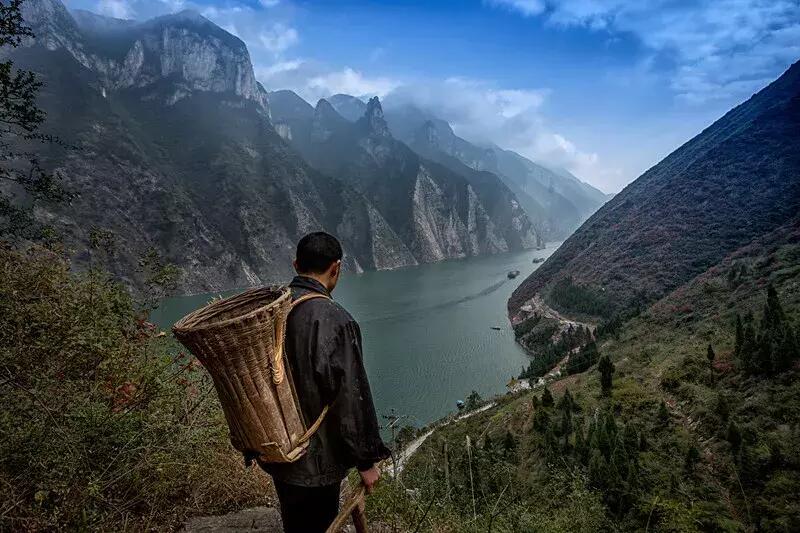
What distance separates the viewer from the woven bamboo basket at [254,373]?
1.72m

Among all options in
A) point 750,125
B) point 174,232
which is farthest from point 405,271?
point 750,125

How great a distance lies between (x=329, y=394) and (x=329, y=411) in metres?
0.09

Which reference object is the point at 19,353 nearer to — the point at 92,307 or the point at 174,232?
the point at 92,307

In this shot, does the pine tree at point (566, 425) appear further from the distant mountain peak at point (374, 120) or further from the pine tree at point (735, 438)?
the distant mountain peak at point (374, 120)

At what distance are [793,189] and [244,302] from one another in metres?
67.7

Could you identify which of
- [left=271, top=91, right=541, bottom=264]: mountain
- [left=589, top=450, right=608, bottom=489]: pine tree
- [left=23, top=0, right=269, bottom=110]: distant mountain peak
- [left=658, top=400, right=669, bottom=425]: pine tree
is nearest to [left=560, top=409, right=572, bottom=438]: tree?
[left=658, top=400, right=669, bottom=425]: pine tree

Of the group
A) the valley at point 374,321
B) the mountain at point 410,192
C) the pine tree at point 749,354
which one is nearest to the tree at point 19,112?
the valley at point 374,321

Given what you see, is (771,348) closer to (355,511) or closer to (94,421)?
(355,511)

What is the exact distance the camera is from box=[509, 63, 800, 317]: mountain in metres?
49.4

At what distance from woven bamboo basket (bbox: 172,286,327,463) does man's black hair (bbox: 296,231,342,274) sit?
0.26 metres

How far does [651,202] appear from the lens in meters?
69.4

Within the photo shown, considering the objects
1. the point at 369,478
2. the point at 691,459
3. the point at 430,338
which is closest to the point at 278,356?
the point at 369,478

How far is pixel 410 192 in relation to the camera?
154 m

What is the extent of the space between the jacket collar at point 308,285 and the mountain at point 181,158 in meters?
63.6
